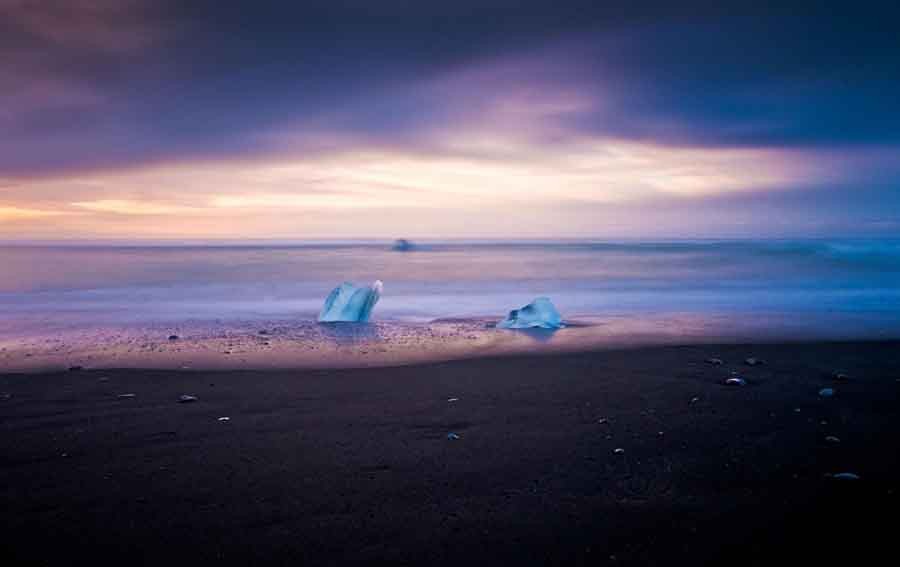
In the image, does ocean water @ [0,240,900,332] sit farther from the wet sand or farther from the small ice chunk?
the wet sand

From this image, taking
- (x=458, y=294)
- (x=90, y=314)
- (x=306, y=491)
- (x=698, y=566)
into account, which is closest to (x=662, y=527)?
(x=698, y=566)

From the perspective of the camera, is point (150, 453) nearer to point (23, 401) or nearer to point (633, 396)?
point (23, 401)

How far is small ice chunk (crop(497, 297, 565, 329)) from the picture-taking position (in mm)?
10930

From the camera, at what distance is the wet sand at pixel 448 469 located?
10.4ft

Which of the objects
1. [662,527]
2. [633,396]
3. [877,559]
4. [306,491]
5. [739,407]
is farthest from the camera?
[633,396]

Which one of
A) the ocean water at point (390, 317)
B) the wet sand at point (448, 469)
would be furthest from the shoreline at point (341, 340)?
the wet sand at point (448, 469)

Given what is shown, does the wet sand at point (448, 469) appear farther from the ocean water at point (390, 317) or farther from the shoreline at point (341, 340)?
the ocean water at point (390, 317)

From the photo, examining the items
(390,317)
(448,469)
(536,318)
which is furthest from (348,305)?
(448,469)

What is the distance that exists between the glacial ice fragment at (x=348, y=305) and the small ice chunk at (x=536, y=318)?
2.56 meters

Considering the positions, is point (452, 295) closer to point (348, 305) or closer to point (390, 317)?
point (390, 317)

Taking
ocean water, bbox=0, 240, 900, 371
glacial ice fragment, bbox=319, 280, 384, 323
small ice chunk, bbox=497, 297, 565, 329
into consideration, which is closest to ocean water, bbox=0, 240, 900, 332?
ocean water, bbox=0, 240, 900, 371

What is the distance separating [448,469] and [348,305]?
801 cm

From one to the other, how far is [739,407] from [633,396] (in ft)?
2.90

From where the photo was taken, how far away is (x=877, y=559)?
2.97 m
